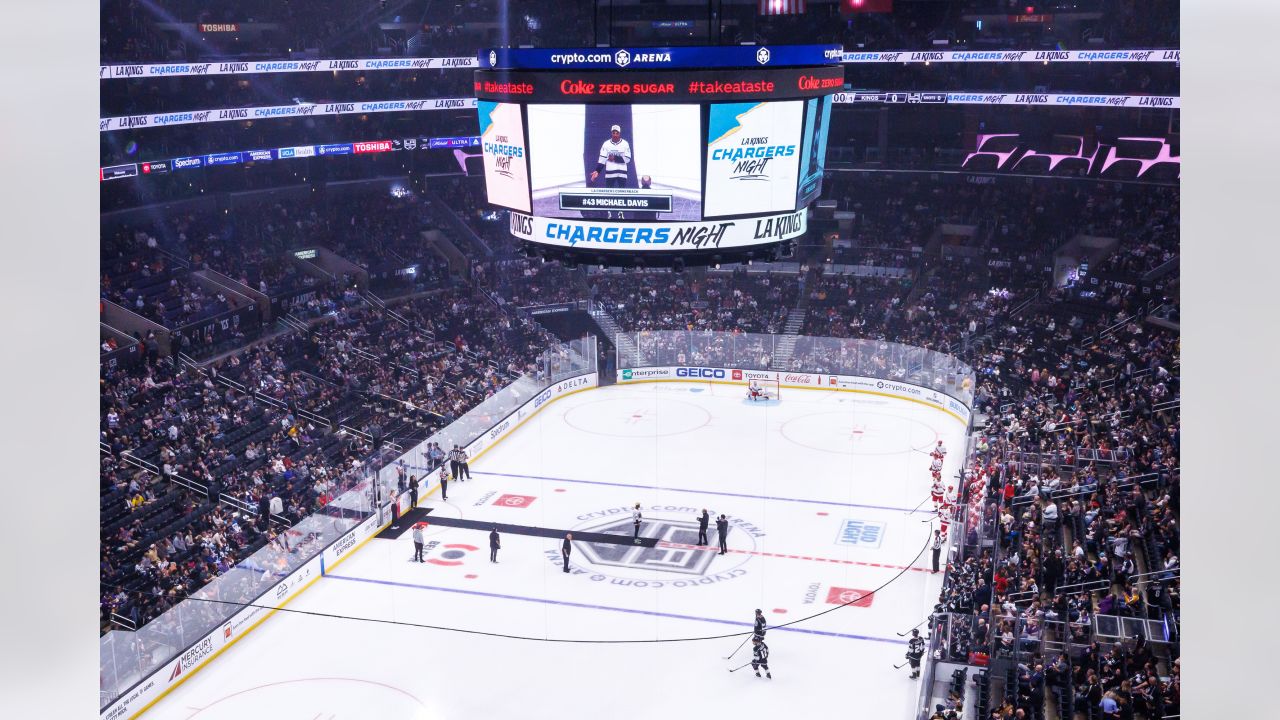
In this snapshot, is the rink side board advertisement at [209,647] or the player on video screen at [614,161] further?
the rink side board advertisement at [209,647]

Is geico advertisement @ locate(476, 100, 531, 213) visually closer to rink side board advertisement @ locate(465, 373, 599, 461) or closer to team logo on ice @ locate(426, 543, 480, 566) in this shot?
team logo on ice @ locate(426, 543, 480, 566)

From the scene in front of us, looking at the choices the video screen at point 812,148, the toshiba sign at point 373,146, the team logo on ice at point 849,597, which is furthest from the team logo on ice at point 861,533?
the toshiba sign at point 373,146

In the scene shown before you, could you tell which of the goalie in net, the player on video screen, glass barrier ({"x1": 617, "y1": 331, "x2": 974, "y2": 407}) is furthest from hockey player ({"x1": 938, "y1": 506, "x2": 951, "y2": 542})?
the goalie in net

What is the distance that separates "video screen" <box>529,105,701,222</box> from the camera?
1170cm

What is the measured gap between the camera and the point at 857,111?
3744 centimetres

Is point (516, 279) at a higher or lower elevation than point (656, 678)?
higher

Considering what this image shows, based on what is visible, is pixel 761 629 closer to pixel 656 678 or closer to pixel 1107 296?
pixel 656 678

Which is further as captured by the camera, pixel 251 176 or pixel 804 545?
pixel 251 176

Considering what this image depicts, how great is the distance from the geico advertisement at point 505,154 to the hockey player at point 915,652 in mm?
7100

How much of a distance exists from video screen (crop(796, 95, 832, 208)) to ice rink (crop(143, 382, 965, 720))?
5901mm

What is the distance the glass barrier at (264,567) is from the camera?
1327cm

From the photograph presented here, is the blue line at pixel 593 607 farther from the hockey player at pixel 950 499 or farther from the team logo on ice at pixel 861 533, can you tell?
the hockey player at pixel 950 499

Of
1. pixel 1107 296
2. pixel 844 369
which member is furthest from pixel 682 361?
pixel 1107 296

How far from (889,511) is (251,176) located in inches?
875
